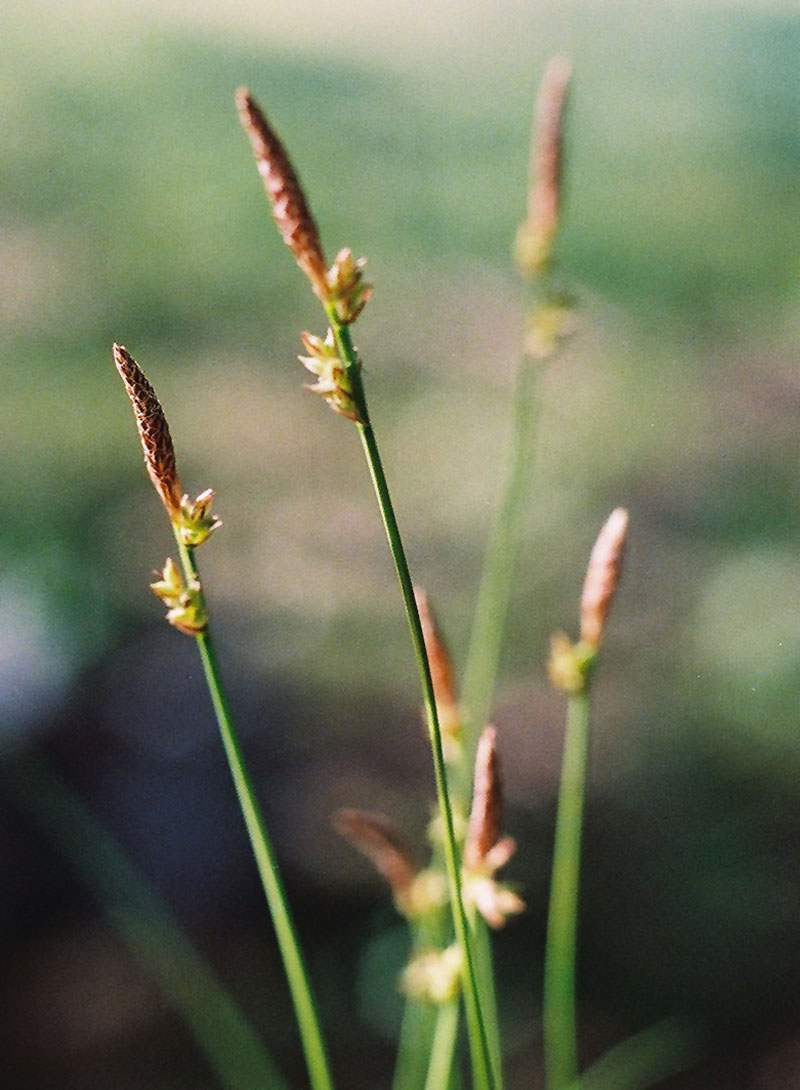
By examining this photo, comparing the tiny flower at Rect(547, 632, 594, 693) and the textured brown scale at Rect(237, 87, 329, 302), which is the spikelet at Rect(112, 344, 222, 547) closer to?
the textured brown scale at Rect(237, 87, 329, 302)

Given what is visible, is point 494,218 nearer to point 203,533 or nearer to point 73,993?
point 73,993

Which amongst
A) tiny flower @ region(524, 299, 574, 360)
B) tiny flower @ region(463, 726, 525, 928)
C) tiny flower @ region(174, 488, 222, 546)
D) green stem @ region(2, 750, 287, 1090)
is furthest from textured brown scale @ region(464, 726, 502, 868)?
green stem @ region(2, 750, 287, 1090)

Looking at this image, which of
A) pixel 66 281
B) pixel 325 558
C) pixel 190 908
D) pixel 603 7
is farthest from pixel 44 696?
pixel 603 7

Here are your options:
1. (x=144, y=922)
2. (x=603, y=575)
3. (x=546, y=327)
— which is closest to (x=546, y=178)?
(x=546, y=327)

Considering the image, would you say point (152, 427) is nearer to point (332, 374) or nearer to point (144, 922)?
point (332, 374)

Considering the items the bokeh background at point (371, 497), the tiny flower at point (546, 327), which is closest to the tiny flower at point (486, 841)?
the tiny flower at point (546, 327)

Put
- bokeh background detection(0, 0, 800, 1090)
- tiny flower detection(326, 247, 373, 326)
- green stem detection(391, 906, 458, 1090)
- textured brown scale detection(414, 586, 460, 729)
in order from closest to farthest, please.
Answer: tiny flower detection(326, 247, 373, 326)
textured brown scale detection(414, 586, 460, 729)
green stem detection(391, 906, 458, 1090)
bokeh background detection(0, 0, 800, 1090)
